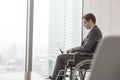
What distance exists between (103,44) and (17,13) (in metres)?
4.03

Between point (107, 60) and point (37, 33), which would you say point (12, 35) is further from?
point (107, 60)

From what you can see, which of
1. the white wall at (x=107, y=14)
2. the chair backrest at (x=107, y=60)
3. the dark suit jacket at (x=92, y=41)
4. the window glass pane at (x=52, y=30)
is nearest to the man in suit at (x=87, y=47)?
the dark suit jacket at (x=92, y=41)

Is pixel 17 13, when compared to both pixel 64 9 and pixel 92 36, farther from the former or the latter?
pixel 92 36

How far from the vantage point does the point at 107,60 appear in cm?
58

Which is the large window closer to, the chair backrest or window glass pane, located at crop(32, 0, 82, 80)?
window glass pane, located at crop(32, 0, 82, 80)

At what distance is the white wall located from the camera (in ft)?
13.8

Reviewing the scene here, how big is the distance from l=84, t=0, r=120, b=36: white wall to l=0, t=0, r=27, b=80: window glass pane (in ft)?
4.93

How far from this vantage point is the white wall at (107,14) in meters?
4.20

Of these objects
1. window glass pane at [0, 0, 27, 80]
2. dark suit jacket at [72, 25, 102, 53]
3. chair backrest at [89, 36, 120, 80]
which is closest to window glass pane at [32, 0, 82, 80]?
window glass pane at [0, 0, 27, 80]

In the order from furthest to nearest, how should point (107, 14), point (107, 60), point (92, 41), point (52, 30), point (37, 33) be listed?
point (52, 30), point (37, 33), point (107, 14), point (92, 41), point (107, 60)

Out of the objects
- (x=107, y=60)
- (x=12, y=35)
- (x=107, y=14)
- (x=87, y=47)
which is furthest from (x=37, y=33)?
(x=107, y=60)

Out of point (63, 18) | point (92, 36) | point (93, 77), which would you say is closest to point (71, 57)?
Answer: point (92, 36)

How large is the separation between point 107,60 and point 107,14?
3.98 m

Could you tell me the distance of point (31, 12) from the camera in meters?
4.45
